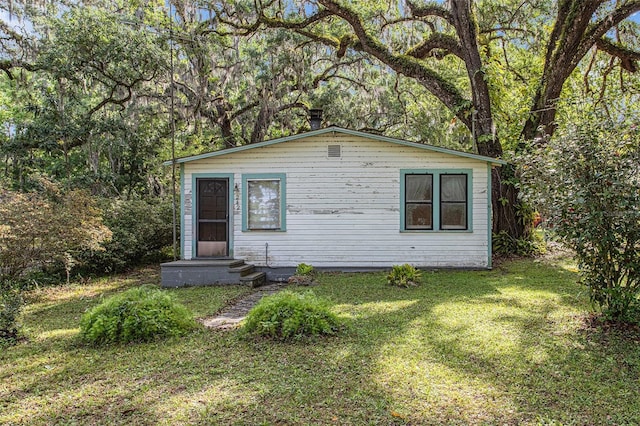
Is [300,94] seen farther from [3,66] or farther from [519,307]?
[519,307]

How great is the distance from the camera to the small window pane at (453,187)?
9.99 meters

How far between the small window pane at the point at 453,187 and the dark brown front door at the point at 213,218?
470cm

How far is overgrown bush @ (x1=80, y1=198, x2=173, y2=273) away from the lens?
1053 centimetres

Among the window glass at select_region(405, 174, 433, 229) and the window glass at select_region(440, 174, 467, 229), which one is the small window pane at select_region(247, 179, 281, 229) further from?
the window glass at select_region(440, 174, 467, 229)

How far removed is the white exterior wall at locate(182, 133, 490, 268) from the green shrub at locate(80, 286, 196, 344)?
198 inches

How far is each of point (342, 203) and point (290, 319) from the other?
5.59 m

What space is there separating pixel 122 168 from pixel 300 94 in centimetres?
705

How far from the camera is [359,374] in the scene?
3.79m

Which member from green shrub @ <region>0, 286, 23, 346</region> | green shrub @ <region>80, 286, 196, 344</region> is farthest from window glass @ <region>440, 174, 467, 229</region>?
green shrub @ <region>0, 286, 23, 346</region>

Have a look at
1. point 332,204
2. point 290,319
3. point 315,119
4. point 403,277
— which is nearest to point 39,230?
point 290,319

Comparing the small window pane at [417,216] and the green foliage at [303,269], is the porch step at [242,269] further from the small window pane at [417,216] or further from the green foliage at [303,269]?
the small window pane at [417,216]

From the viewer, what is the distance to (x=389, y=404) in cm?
326

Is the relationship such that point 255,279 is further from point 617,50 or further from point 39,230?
point 617,50

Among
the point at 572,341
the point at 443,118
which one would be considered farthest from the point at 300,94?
the point at 572,341
